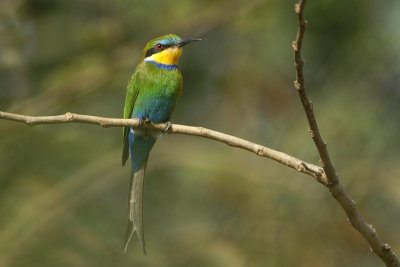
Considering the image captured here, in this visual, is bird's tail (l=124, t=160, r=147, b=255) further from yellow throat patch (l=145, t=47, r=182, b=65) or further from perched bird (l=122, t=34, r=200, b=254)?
yellow throat patch (l=145, t=47, r=182, b=65)

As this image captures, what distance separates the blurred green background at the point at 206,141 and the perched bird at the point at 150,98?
0.55 metres

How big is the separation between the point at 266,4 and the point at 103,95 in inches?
60.6

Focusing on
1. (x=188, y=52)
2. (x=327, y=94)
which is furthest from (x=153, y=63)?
(x=188, y=52)

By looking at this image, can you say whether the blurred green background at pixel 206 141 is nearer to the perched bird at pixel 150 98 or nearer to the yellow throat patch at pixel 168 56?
the perched bird at pixel 150 98

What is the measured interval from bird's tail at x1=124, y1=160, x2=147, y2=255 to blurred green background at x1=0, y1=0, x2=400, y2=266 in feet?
1.48

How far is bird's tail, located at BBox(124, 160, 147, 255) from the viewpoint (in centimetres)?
272

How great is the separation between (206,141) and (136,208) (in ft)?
7.91

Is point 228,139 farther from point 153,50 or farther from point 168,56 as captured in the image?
point 153,50

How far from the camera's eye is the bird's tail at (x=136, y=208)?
2.72m

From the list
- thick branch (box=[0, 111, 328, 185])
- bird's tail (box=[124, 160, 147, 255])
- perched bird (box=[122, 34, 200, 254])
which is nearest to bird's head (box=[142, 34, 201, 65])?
perched bird (box=[122, 34, 200, 254])

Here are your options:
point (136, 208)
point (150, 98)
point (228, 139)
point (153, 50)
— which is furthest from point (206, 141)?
point (228, 139)

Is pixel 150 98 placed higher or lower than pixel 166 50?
lower

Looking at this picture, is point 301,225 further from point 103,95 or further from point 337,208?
point 103,95

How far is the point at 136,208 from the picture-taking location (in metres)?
2.97
